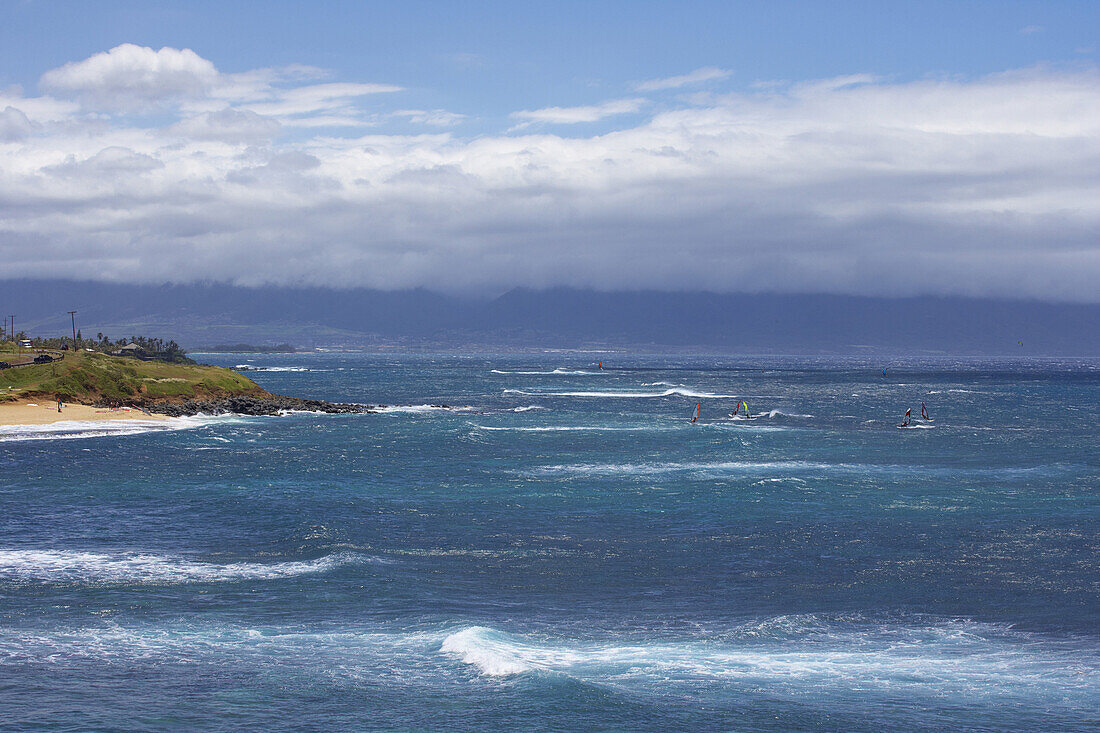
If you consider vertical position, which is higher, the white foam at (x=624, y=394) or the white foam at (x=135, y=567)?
the white foam at (x=624, y=394)

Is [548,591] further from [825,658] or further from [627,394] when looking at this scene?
[627,394]

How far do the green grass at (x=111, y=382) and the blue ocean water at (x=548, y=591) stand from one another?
37.5 m

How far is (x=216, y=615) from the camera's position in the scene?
94.2 feet

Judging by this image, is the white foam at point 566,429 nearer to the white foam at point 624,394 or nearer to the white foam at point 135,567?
the white foam at point 135,567

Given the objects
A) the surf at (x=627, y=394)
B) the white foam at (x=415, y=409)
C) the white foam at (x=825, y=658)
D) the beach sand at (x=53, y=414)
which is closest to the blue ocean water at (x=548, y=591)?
the white foam at (x=825, y=658)

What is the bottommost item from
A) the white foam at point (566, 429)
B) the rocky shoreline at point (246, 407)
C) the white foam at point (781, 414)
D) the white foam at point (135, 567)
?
the white foam at point (135, 567)

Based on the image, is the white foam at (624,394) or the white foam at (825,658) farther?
the white foam at (624,394)

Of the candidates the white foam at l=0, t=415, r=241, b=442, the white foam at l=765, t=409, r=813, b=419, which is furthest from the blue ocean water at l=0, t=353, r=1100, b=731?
the white foam at l=765, t=409, r=813, b=419

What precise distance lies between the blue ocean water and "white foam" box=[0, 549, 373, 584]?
0.18 meters

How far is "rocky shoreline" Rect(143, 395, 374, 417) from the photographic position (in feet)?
337

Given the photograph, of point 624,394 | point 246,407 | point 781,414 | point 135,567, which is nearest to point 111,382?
point 246,407

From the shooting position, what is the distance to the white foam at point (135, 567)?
3294 cm

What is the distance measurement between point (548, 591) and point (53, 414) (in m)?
77.4

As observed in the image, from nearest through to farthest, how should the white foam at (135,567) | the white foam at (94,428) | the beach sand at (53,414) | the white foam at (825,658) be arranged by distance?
1. the white foam at (825,658)
2. the white foam at (135,567)
3. the white foam at (94,428)
4. the beach sand at (53,414)
